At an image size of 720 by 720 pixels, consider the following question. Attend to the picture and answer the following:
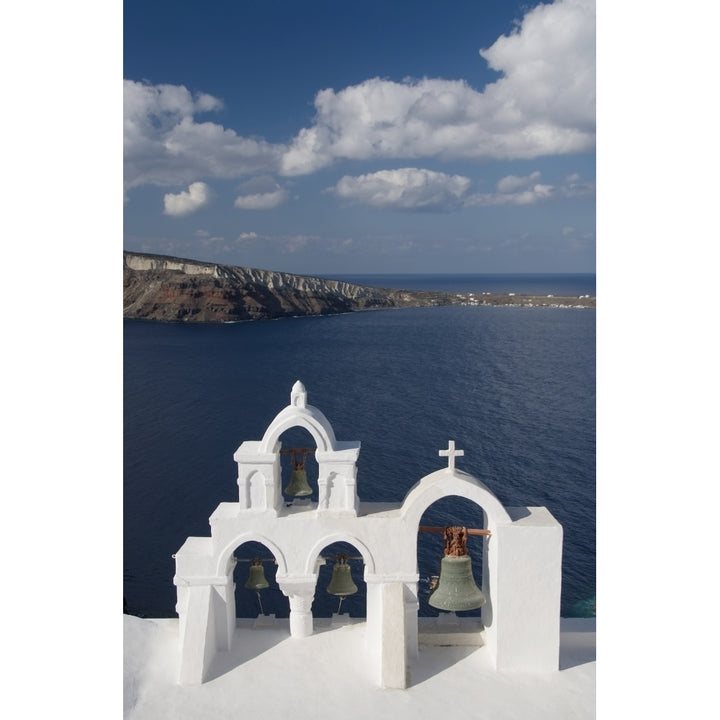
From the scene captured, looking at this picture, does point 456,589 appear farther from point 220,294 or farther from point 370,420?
point 220,294

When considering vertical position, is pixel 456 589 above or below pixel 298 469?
below

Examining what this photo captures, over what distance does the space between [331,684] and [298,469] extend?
10.8 ft

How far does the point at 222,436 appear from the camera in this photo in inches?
1519

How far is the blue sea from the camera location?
77.6 ft

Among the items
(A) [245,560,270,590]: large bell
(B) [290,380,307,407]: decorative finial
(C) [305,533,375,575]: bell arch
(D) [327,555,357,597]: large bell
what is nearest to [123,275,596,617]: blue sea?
(D) [327,555,357,597]: large bell

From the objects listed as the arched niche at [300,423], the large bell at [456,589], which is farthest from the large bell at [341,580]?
the arched niche at [300,423]

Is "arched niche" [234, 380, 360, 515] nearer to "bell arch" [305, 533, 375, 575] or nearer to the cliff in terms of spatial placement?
"bell arch" [305, 533, 375, 575]

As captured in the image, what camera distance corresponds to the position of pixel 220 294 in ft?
307

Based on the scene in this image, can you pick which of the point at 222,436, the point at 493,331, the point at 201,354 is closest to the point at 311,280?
the point at 493,331

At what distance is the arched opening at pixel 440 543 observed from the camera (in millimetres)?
19625

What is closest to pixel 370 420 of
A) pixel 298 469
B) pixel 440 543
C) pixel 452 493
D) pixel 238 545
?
pixel 440 543

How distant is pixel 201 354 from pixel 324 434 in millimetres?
59344

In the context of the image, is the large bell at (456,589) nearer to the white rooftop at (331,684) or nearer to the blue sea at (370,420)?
the white rooftop at (331,684)

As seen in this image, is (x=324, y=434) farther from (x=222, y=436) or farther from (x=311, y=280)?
(x=311, y=280)
